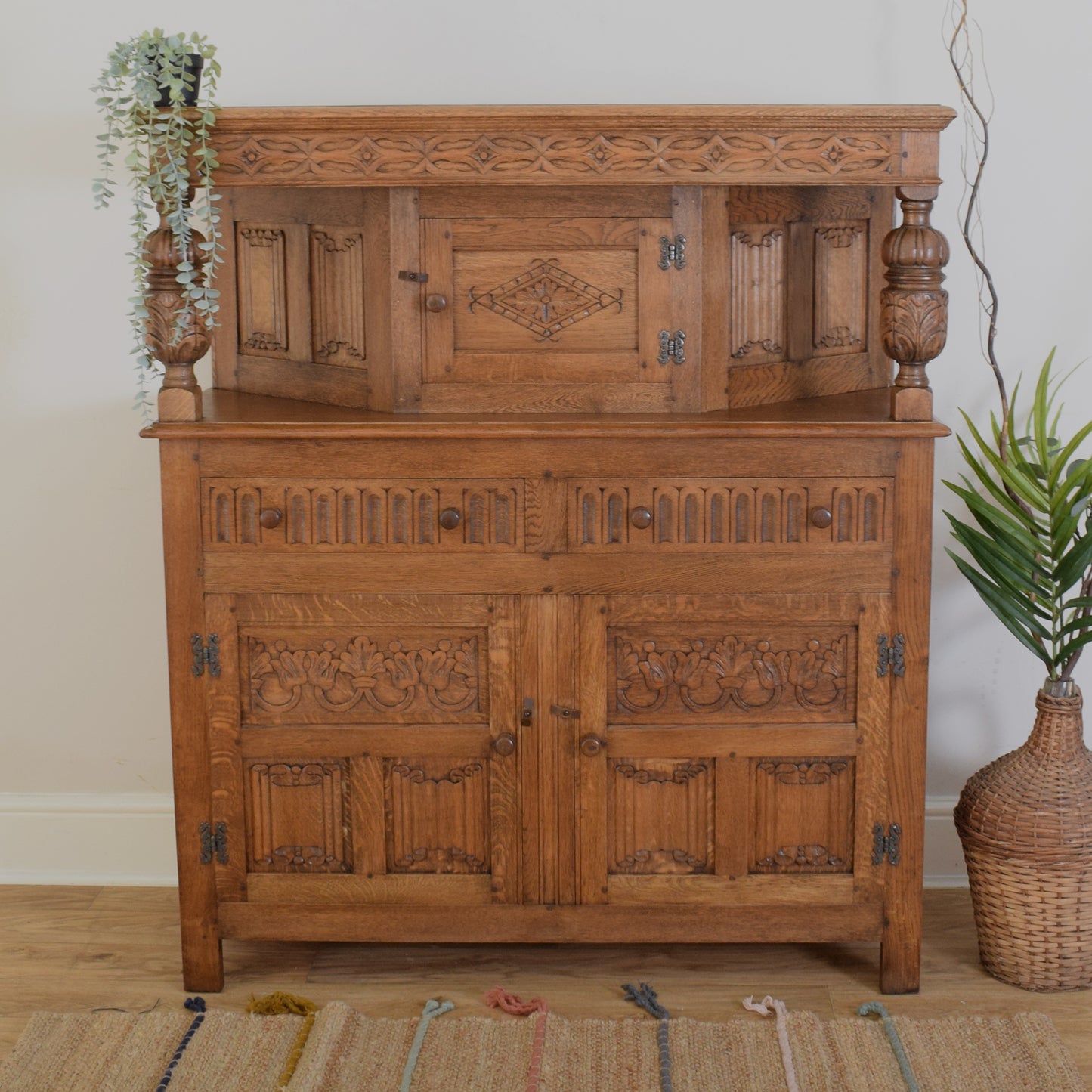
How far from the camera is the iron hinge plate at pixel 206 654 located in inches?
111

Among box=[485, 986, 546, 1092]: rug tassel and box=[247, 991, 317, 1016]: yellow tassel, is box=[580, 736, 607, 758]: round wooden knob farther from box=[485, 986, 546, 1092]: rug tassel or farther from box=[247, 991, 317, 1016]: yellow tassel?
box=[247, 991, 317, 1016]: yellow tassel

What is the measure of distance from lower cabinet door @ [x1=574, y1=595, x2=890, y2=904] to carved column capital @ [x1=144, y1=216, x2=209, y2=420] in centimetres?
86

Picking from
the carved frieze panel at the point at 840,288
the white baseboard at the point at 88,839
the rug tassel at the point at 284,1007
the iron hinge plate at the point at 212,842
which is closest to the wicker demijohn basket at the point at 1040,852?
the white baseboard at the point at 88,839

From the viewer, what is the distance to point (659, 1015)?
2885 mm

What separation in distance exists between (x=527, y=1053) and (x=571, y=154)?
1685 mm

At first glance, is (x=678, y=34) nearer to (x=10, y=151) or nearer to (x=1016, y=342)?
(x=1016, y=342)

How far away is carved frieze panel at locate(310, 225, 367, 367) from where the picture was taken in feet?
9.72

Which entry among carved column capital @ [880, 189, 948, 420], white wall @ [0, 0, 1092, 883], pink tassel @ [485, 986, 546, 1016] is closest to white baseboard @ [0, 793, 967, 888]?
white wall @ [0, 0, 1092, 883]

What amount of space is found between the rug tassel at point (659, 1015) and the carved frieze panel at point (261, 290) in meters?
1.53

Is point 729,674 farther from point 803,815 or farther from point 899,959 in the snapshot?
point 899,959

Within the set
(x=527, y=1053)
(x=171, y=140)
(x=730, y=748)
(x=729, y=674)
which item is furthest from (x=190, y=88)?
(x=527, y=1053)

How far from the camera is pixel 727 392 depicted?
9.71 ft

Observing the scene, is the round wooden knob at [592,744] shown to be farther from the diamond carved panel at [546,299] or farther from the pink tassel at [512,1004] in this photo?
the diamond carved panel at [546,299]

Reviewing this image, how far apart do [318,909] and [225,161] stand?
58.0 inches
